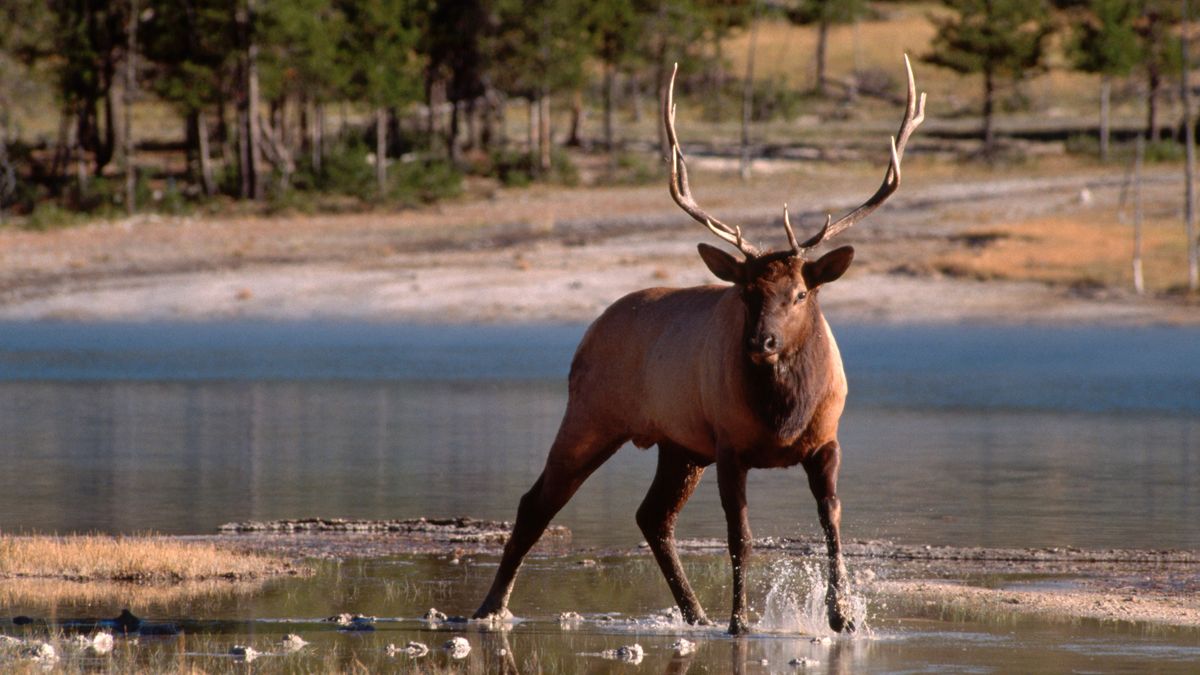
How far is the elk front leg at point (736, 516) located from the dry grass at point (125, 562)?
3.09 m

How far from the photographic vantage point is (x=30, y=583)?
10.3 m

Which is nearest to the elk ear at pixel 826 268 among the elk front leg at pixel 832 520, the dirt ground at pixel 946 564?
the elk front leg at pixel 832 520

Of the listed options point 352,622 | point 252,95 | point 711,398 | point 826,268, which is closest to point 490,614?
point 352,622

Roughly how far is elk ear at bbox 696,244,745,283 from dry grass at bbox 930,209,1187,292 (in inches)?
923

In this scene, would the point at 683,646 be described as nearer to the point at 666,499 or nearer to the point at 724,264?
the point at 666,499

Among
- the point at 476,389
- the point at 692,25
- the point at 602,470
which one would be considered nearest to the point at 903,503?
the point at 602,470

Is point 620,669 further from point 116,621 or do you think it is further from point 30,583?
point 30,583

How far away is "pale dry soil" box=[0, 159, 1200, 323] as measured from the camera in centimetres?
3062

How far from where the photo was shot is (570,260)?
113 feet

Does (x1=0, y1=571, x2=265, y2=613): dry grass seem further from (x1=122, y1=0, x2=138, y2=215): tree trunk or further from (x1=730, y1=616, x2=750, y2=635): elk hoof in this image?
(x1=122, y1=0, x2=138, y2=215): tree trunk

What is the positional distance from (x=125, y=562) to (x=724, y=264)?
3938mm

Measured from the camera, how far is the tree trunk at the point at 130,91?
45.8 metres

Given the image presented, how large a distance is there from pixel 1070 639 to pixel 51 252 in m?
30.9

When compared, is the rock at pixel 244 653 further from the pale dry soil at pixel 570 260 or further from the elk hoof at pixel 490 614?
the pale dry soil at pixel 570 260
